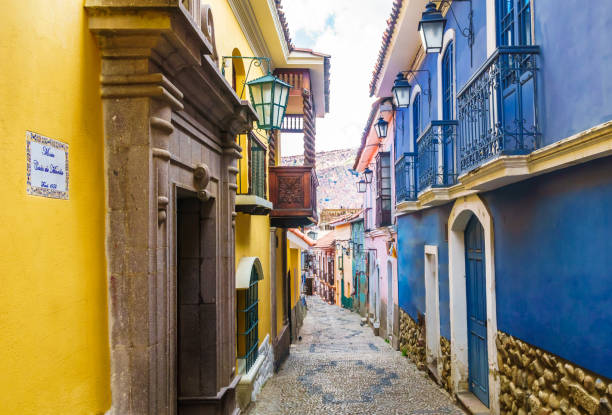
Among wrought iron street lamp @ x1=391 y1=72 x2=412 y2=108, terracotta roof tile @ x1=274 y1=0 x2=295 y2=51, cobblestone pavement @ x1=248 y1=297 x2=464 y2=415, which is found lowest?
cobblestone pavement @ x1=248 y1=297 x2=464 y2=415

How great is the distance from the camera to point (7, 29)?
7.31ft

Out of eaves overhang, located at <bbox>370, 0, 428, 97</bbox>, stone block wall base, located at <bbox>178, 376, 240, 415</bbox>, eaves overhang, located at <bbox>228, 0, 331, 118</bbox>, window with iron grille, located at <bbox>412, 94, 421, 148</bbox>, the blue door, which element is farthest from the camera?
window with iron grille, located at <bbox>412, 94, 421, 148</bbox>

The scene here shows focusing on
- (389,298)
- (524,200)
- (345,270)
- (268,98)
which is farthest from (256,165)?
(345,270)

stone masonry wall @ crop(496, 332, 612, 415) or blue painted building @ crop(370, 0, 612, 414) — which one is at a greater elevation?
blue painted building @ crop(370, 0, 612, 414)

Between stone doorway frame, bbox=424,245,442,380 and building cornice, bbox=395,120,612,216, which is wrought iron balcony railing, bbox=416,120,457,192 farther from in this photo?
stone doorway frame, bbox=424,245,442,380

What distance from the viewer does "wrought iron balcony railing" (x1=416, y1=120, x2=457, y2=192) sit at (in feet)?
27.0

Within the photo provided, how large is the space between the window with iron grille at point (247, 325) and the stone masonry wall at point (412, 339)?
4309 millimetres

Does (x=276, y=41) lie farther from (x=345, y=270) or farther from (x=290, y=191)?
(x=345, y=270)

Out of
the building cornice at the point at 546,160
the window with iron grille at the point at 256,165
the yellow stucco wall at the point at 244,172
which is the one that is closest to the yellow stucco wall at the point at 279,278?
the yellow stucco wall at the point at 244,172

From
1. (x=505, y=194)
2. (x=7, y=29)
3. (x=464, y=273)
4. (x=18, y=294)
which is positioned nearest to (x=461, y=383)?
(x=464, y=273)

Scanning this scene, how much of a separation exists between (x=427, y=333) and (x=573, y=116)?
706cm

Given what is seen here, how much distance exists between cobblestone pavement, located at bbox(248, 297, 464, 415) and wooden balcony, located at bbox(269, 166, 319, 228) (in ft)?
11.4

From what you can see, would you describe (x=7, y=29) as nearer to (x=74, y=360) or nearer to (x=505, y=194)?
(x=74, y=360)

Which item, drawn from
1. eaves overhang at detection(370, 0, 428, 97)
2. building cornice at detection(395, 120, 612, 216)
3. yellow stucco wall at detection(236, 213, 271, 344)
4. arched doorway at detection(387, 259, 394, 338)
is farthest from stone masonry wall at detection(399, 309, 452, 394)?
eaves overhang at detection(370, 0, 428, 97)
